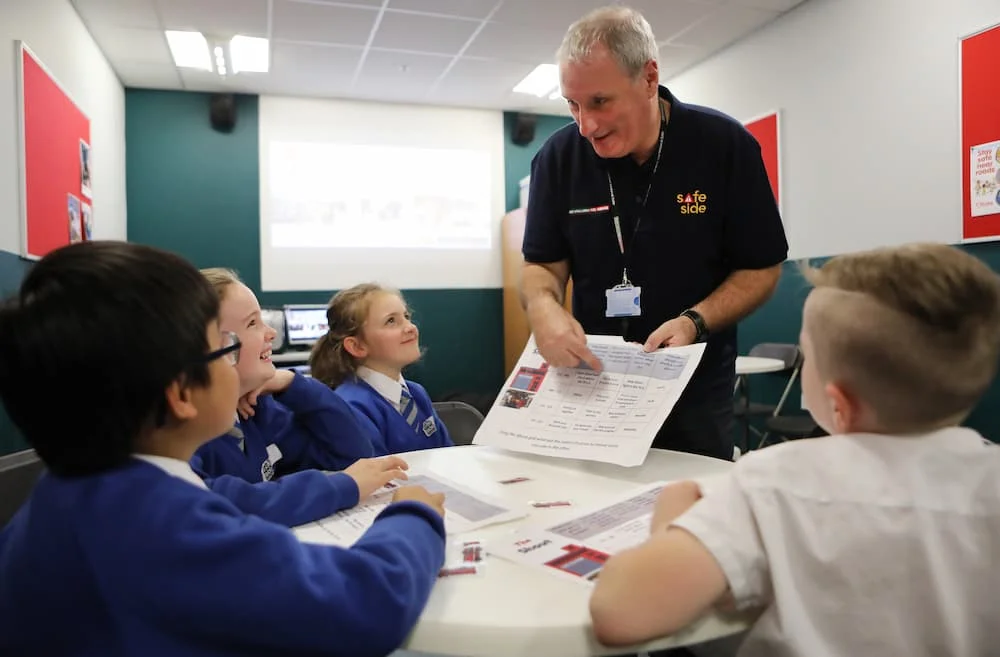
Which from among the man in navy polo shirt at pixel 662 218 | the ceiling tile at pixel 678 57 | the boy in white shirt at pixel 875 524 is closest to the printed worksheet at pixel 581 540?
the boy in white shirt at pixel 875 524

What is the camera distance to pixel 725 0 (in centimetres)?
411

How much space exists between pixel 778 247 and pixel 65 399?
141 centimetres

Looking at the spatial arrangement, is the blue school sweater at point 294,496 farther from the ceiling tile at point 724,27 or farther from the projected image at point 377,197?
the projected image at point 377,197

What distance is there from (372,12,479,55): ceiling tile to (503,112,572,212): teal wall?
1584 mm

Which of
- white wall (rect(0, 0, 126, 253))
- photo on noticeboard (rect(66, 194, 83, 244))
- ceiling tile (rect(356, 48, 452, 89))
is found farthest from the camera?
ceiling tile (rect(356, 48, 452, 89))

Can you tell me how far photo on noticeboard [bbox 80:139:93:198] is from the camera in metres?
3.97

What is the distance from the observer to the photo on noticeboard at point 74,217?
3701mm

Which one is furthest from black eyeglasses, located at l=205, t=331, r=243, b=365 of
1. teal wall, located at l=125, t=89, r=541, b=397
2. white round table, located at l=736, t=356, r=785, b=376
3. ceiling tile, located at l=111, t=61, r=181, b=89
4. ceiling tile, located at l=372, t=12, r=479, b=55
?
teal wall, located at l=125, t=89, r=541, b=397

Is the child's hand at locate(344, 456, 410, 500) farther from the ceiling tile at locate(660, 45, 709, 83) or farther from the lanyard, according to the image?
the ceiling tile at locate(660, 45, 709, 83)

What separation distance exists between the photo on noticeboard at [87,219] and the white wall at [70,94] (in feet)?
0.40

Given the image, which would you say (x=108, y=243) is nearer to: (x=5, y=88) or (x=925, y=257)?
(x=925, y=257)

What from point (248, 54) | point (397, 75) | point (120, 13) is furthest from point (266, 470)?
point (397, 75)

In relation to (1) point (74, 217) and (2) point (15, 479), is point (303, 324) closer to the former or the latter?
(1) point (74, 217)

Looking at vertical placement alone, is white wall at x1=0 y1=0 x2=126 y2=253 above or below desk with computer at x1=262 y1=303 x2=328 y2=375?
above
